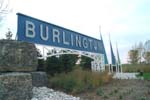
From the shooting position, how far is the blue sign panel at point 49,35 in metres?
9.59

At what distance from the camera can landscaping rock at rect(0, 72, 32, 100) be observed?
22.4ft

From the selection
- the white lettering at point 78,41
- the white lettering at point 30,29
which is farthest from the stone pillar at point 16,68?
the white lettering at point 78,41

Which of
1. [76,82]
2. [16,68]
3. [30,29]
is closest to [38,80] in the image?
[76,82]

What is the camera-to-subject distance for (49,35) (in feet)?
37.9

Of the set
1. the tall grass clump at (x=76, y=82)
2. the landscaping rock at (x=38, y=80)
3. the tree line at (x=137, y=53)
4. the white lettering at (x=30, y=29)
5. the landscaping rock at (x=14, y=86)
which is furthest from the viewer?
the tree line at (x=137, y=53)

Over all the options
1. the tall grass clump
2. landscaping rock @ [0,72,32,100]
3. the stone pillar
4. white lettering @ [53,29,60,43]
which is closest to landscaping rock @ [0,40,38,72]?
the stone pillar

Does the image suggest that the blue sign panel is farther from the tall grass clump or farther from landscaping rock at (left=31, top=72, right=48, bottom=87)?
the tall grass clump

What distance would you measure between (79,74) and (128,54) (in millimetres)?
24405

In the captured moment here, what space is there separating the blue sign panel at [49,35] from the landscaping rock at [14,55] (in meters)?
1.49

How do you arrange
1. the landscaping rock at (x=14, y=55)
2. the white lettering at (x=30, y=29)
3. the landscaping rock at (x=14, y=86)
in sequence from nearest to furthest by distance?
the landscaping rock at (x=14, y=86) < the landscaping rock at (x=14, y=55) < the white lettering at (x=30, y=29)

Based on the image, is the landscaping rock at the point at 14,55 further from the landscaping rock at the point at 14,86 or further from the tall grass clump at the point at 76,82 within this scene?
the tall grass clump at the point at 76,82

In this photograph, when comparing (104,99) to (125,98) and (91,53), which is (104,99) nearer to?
(125,98)

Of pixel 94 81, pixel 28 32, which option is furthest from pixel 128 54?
pixel 28 32

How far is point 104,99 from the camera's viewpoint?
8.80 metres
